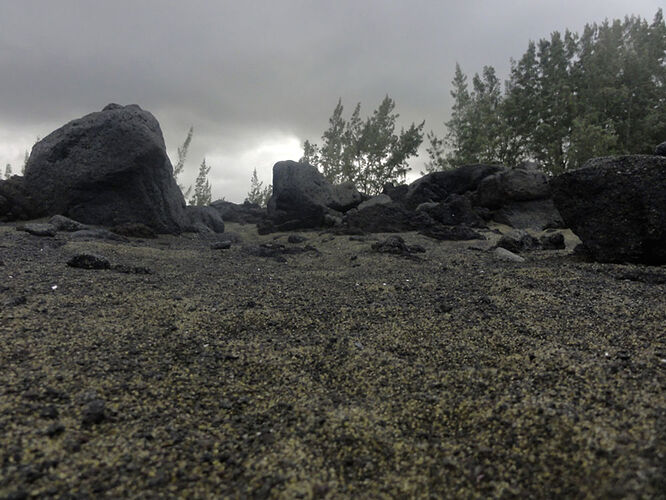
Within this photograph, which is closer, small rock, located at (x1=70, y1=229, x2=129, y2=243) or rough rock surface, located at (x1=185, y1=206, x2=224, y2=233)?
small rock, located at (x1=70, y1=229, x2=129, y2=243)

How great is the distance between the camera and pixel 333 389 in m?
2.74

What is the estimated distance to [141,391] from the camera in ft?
8.28

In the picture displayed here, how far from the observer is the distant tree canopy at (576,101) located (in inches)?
1077

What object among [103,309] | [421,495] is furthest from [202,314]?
[421,495]

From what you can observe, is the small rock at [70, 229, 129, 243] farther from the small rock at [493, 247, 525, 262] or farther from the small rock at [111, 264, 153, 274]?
the small rock at [493, 247, 525, 262]

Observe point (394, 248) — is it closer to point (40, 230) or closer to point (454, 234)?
point (454, 234)

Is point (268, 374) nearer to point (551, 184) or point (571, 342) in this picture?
point (571, 342)

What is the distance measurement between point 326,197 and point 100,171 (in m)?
7.83

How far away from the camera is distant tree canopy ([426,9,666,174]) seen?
27359mm

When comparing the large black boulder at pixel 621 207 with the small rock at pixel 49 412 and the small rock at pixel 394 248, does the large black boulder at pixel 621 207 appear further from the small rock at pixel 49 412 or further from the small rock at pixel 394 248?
the small rock at pixel 49 412

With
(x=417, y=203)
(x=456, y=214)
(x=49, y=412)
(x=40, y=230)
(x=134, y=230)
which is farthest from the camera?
(x=417, y=203)

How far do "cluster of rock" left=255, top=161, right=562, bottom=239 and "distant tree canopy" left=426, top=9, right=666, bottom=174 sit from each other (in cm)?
1141

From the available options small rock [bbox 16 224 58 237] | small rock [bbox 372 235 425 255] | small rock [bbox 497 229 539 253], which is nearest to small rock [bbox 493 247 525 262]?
small rock [bbox 497 229 539 253]

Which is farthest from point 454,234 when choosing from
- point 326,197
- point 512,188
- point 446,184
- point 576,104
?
point 576,104
